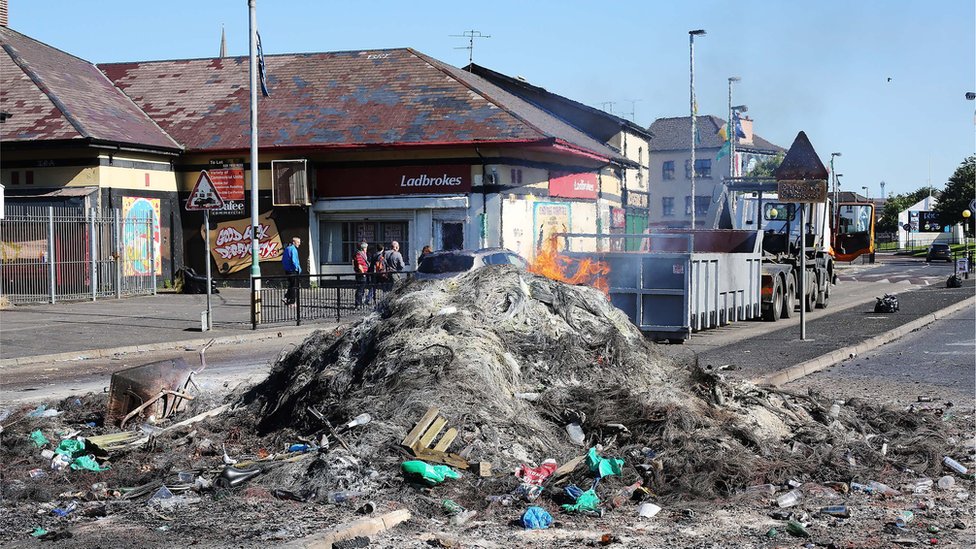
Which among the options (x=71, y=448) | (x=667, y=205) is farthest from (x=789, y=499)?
(x=667, y=205)

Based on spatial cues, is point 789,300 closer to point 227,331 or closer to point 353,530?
point 227,331

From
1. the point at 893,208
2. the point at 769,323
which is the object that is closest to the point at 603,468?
the point at 769,323

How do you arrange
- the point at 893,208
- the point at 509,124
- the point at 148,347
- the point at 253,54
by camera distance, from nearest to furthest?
the point at 148,347 → the point at 253,54 → the point at 509,124 → the point at 893,208

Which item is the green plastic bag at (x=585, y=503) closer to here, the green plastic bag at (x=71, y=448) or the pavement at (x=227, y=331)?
the green plastic bag at (x=71, y=448)

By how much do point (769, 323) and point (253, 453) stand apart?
53.7 ft

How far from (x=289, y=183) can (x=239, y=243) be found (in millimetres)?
2786

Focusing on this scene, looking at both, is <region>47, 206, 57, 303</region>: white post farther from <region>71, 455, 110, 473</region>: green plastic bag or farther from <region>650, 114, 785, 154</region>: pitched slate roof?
<region>650, 114, 785, 154</region>: pitched slate roof

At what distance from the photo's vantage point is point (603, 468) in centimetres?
786

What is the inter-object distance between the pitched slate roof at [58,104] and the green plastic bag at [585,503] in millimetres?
25606

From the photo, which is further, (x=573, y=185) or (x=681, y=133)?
(x=681, y=133)

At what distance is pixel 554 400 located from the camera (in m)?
9.34

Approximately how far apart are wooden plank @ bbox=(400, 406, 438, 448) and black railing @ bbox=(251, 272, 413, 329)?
13.2 m

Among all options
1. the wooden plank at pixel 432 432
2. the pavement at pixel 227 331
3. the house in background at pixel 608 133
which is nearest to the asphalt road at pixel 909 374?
the pavement at pixel 227 331

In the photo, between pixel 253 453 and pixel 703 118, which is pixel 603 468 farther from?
pixel 703 118
